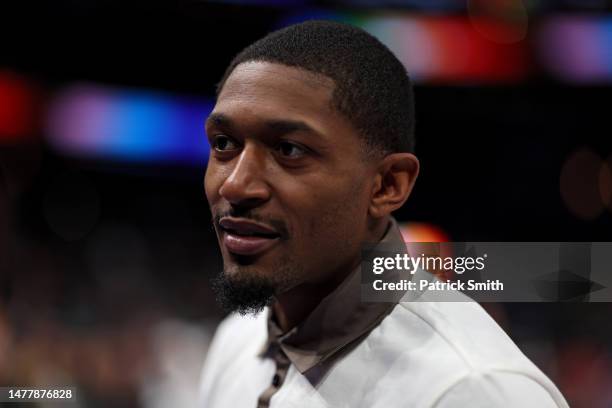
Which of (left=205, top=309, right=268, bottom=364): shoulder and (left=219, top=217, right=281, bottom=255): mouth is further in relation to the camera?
(left=205, top=309, right=268, bottom=364): shoulder

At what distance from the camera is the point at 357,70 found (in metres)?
1.75

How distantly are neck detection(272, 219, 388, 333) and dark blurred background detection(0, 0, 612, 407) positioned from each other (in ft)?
12.0

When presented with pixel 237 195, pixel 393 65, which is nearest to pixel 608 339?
pixel 393 65

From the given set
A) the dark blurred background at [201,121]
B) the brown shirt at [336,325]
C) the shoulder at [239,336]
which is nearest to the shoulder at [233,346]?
the shoulder at [239,336]

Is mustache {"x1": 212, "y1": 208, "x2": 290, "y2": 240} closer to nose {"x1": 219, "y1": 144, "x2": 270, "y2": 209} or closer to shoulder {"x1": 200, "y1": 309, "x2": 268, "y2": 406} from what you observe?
nose {"x1": 219, "y1": 144, "x2": 270, "y2": 209}

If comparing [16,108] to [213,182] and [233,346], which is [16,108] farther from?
[213,182]


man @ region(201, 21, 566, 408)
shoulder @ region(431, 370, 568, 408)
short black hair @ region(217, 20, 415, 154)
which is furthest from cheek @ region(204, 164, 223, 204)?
shoulder @ region(431, 370, 568, 408)

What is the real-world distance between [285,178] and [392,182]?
0.98 ft

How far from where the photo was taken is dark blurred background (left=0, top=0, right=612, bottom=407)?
20.9 ft

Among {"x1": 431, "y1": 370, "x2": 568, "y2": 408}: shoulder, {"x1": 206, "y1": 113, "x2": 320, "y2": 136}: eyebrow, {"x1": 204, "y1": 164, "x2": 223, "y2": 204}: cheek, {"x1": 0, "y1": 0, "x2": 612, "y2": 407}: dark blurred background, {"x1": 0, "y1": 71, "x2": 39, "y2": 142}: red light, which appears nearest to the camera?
{"x1": 431, "y1": 370, "x2": 568, "y2": 408}: shoulder

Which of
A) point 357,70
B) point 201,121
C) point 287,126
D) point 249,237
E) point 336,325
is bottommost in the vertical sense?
point 201,121

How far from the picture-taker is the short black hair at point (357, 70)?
67.5 inches

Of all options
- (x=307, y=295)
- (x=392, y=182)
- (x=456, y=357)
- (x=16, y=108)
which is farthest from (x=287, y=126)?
(x=16, y=108)

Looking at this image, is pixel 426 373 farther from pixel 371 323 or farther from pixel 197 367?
pixel 197 367
